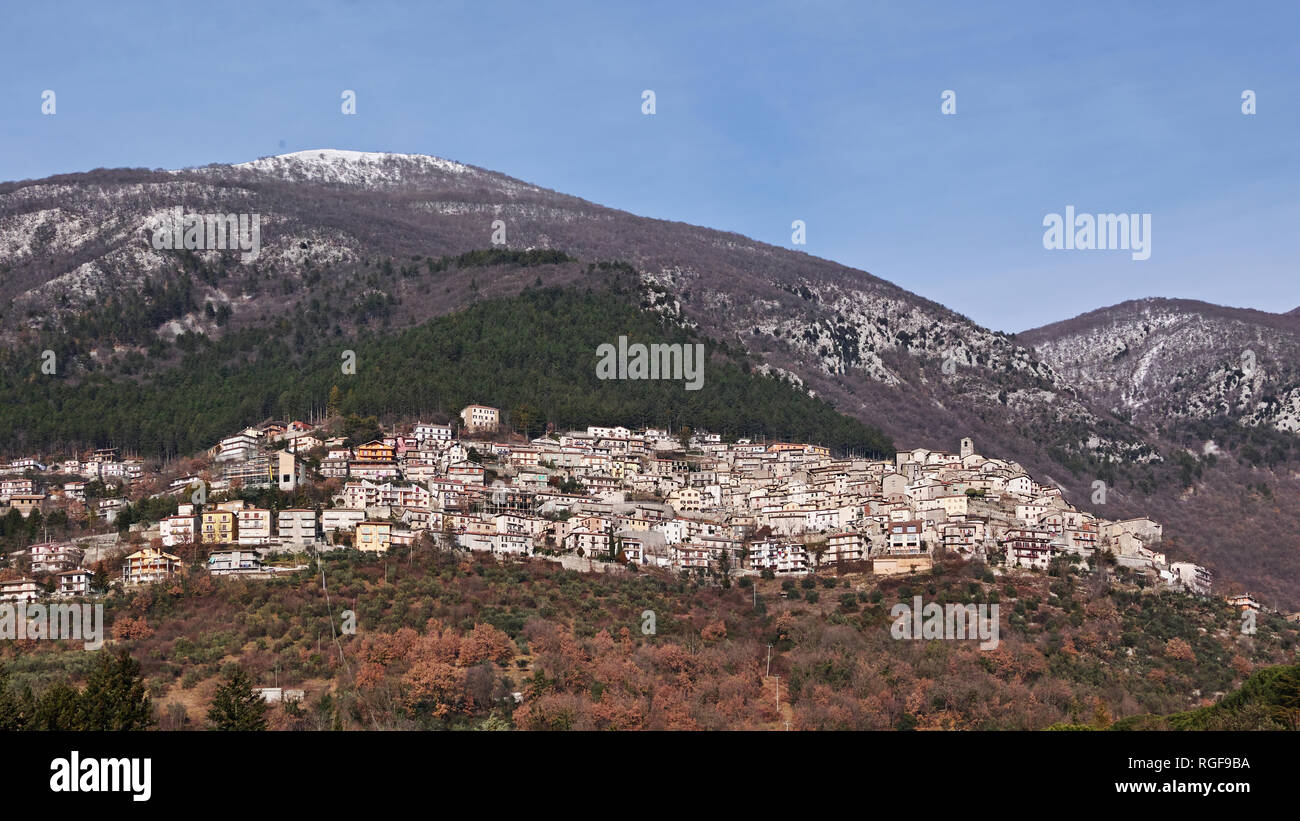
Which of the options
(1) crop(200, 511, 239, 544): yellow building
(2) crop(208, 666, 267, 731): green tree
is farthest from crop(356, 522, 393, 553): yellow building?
(2) crop(208, 666, 267, 731): green tree

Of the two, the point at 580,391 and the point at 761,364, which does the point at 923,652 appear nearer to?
the point at 580,391

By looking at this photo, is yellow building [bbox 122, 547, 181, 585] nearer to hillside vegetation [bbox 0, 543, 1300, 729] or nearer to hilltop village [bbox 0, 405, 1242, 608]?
hilltop village [bbox 0, 405, 1242, 608]

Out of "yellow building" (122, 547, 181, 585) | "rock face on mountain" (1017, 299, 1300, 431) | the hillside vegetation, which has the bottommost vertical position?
the hillside vegetation

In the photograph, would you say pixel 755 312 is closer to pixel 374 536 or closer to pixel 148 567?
pixel 374 536

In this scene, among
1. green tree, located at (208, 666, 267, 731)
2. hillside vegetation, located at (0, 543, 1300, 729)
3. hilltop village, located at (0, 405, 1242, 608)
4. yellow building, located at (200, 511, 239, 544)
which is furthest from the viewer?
hilltop village, located at (0, 405, 1242, 608)

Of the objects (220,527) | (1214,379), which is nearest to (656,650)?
(220,527)

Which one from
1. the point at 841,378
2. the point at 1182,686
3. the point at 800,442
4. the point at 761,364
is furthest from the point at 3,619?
the point at 841,378
